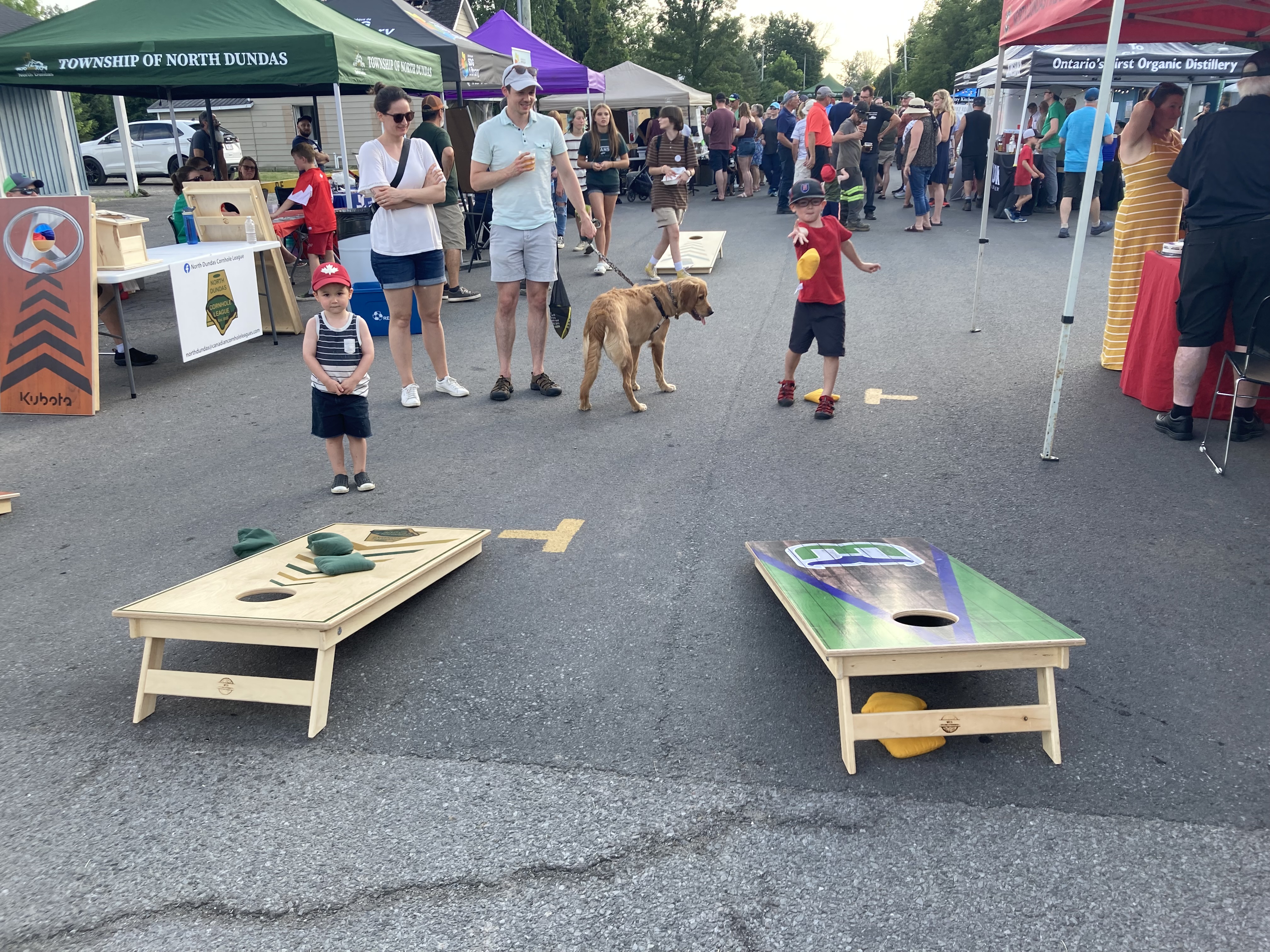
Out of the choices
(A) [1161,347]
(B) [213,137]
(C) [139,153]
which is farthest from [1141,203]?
(C) [139,153]

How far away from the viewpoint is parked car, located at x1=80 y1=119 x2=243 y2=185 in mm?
28234

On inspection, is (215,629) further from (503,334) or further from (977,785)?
(503,334)

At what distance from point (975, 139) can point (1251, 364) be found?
12.8 meters

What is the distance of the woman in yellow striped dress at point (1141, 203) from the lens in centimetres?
669

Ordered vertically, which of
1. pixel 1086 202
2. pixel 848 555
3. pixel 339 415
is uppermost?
pixel 1086 202

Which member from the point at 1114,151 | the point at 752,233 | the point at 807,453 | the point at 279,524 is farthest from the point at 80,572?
the point at 1114,151

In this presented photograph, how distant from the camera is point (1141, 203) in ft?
23.5

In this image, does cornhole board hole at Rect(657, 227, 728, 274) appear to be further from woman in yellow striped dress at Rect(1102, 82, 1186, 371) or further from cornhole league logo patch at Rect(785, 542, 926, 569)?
cornhole league logo patch at Rect(785, 542, 926, 569)

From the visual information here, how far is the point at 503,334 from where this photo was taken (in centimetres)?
728

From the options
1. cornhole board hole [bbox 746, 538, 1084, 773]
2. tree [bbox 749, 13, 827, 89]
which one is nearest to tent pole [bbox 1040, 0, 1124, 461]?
cornhole board hole [bbox 746, 538, 1084, 773]

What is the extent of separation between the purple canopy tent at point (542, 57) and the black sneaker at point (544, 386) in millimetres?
10718

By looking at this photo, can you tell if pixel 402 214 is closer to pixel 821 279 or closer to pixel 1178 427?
pixel 821 279

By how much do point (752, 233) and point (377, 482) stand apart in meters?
12.3

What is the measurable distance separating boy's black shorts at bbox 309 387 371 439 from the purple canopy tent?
12.7 metres
